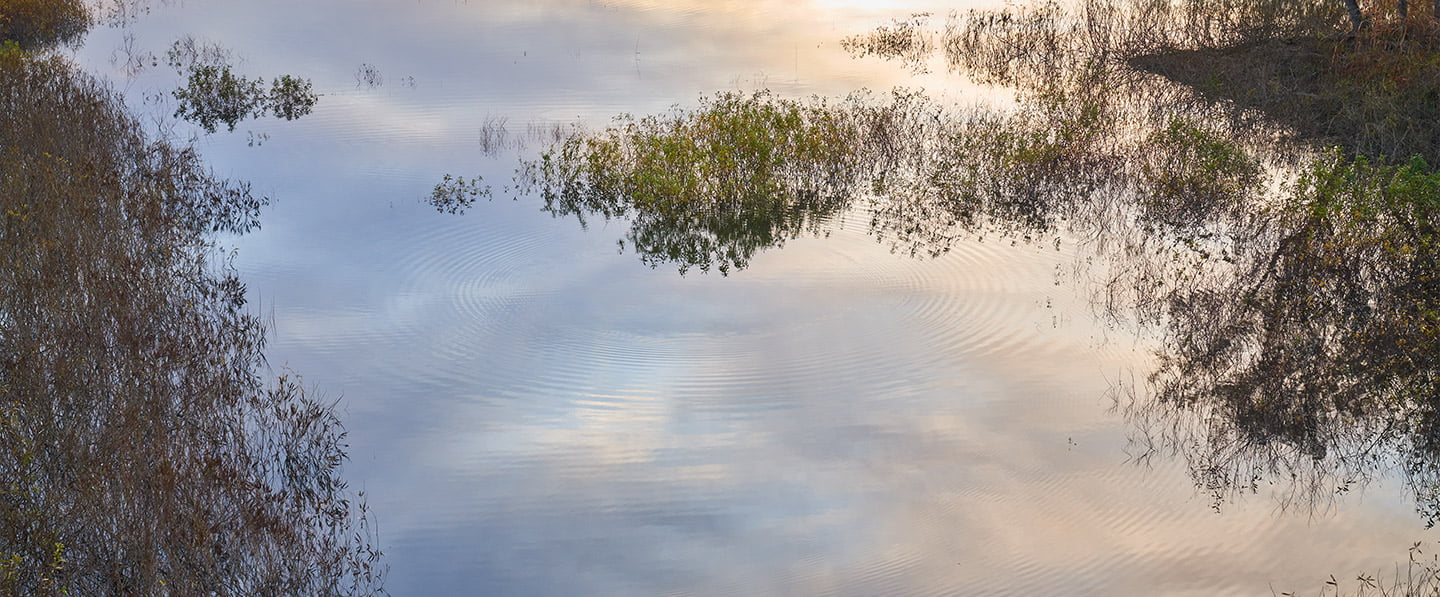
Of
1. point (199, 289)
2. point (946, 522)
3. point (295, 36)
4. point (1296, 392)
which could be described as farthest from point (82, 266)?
point (295, 36)

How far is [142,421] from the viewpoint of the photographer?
359 inches

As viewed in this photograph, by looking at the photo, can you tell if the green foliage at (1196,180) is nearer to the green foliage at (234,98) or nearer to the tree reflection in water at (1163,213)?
the tree reflection in water at (1163,213)

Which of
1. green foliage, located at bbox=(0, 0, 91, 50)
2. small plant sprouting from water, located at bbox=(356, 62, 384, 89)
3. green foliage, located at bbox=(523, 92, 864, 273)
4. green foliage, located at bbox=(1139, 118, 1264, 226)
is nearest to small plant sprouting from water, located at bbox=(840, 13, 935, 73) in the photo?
green foliage, located at bbox=(523, 92, 864, 273)

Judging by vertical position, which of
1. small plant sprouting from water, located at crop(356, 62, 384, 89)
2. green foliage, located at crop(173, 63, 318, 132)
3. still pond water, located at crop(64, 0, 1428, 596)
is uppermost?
small plant sprouting from water, located at crop(356, 62, 384, 89)

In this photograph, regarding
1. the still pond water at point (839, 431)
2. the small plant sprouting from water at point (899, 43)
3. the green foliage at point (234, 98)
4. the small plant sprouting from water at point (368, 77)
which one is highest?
the small plant sprouting from water at point (899, 43)

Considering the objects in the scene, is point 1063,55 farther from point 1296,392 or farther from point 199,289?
point 199,289

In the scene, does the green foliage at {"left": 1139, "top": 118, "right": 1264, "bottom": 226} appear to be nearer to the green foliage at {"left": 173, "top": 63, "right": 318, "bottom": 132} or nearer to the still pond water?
the still pond water

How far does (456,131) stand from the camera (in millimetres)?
20500

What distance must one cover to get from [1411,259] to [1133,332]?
9.04ft

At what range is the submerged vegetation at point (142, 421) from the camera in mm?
7402

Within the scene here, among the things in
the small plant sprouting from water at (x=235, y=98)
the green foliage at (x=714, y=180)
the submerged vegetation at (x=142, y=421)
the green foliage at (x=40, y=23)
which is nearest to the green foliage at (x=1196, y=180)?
the green foliage at (x=714, y=180)

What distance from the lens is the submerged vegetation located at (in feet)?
24.3

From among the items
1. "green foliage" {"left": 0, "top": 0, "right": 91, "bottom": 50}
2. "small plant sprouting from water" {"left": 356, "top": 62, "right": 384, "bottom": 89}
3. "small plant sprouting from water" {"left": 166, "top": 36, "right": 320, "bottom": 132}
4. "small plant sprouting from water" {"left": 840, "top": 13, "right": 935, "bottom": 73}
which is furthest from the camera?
"green foliage" {"left": 0, "top": 0, "right": 91, "bottom": 50}

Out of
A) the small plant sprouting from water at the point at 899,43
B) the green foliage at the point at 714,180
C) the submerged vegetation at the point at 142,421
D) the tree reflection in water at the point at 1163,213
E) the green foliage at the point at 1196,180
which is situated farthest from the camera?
the small plant sprouting from water at the point at 899,43
